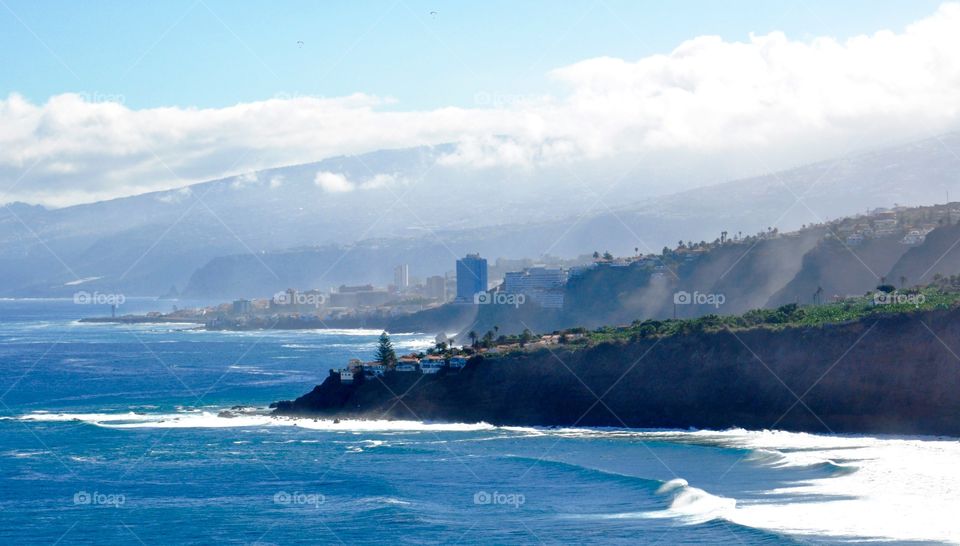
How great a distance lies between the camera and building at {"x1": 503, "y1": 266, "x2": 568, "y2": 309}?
426 ft

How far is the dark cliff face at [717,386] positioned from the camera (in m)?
62.1

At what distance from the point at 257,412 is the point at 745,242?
202 feet

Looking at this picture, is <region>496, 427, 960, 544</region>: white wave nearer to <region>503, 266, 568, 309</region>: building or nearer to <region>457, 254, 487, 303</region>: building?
<region>503, 266, 568, 309</region>: building

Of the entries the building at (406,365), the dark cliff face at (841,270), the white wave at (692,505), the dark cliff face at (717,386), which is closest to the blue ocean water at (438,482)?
the white wave at (692,505)

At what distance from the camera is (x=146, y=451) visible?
59.8 meters

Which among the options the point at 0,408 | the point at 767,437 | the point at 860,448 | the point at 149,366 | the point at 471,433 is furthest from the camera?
the point at 149,366

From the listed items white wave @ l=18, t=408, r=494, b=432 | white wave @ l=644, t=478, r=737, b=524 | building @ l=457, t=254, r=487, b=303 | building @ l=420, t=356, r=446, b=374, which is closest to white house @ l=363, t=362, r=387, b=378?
building @ l=420, t=356, r=446, b=374

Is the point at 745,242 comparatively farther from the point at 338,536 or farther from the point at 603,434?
the point at 338,536

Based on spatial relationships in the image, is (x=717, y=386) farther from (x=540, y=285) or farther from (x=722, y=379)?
(x=540, y=285)

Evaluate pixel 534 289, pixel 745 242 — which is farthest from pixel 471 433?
pixel 534 289

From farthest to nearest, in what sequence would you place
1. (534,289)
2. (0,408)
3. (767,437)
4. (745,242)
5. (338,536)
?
(534,289) → (745,242) → (0,408) → (767,437) → (338,536)

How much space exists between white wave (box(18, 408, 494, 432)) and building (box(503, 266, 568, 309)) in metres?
57.6

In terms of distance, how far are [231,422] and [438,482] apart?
908 inches

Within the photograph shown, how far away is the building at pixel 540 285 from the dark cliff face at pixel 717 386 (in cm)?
5486
